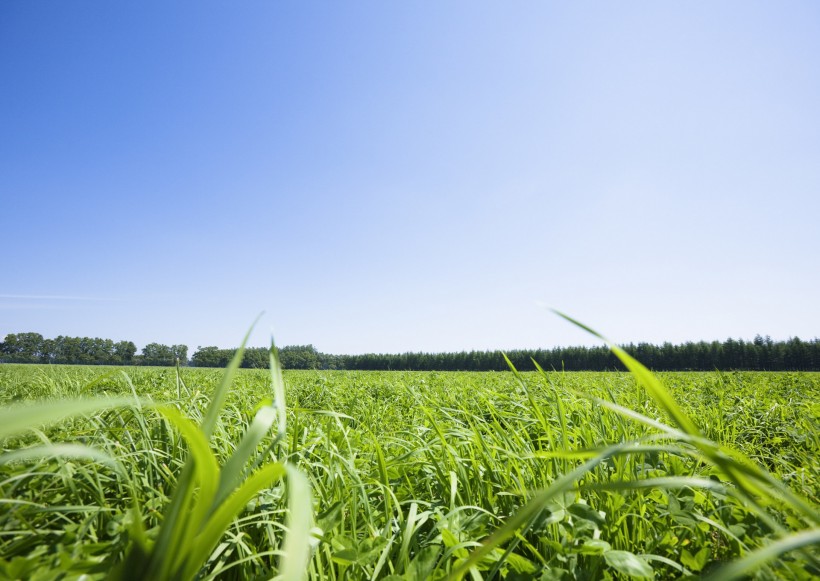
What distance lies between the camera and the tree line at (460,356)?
58.3 m

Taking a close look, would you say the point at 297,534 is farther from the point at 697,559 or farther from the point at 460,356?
the point at 460,356

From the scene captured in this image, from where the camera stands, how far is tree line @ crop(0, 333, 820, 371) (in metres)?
58.3

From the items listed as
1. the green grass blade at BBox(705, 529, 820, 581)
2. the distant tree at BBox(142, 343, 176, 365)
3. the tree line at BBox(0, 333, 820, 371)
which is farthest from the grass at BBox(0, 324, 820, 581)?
the distant tree at BBox(142, 343, 176, 365)

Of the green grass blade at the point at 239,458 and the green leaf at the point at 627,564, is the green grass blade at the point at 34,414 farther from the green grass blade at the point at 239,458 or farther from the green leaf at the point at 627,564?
the green leaf at the point at 627,564

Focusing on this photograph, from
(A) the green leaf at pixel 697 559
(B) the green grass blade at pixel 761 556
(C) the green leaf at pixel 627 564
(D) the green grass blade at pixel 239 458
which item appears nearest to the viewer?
(B) the green grass blade at pixel 761 556

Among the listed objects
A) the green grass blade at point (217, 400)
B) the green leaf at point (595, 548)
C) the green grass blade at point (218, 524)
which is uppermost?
the green grass blade at point (217, 400)

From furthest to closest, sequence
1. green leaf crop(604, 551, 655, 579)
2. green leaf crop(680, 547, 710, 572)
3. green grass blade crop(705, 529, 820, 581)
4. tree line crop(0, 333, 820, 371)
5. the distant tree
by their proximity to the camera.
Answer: the distant tree → tree line crop(0, 333, 820, 371) → green leaf crop(680, 547, 710, 572) → green leaf crop(604, 551, 655, 579) → green grass blade crop(705, 529, 820, 581)

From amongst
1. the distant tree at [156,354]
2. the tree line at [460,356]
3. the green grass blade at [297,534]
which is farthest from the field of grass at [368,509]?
the distant tree at [156,354]

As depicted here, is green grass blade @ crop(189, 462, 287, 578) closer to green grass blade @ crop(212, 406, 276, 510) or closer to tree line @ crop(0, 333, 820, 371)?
green grass blade @ crop(212, 406, 276, 510)

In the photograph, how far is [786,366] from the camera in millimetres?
57844

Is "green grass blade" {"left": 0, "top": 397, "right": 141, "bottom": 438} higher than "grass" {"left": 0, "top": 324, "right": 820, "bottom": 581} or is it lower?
higher

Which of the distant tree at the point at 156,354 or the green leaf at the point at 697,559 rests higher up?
the green leaf at the point at 697,559

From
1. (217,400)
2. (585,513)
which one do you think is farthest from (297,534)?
(585,513)

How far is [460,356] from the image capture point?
75.6 m
